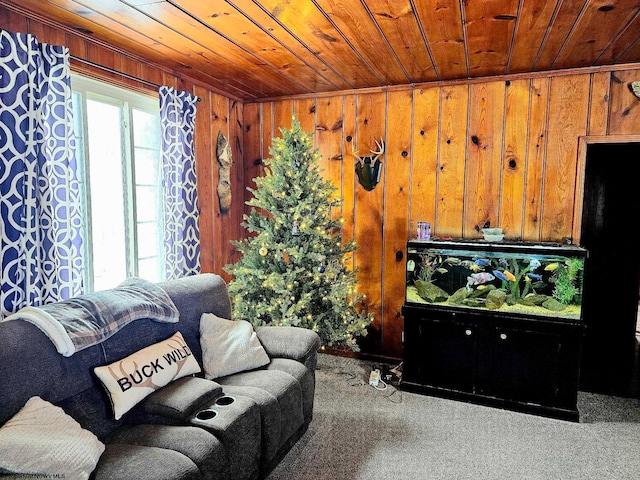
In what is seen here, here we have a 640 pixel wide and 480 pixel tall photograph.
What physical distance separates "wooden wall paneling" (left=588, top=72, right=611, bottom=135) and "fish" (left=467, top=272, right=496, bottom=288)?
1.39 meters

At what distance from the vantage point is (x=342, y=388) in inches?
133

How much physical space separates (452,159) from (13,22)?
3137 mm

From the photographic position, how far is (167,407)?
1.94 metres

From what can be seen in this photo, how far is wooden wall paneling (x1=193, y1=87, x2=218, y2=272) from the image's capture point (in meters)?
3.71

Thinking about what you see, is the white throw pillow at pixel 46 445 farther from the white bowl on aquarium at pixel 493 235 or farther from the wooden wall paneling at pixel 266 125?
the wooden wall paneling at pixel 266 125

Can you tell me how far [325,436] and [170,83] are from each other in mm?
2841

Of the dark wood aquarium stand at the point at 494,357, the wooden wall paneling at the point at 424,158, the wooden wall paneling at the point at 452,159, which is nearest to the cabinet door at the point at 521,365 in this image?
the dark wood aquarium stand at the point at 494,357

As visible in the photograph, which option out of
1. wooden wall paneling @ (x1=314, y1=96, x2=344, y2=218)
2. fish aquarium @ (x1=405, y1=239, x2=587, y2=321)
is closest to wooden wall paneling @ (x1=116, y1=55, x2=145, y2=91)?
wooden wall paneling @ (x1=314, y1=96, x2=344, y2=218)

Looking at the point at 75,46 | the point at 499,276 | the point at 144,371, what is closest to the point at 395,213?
the point at 499,276

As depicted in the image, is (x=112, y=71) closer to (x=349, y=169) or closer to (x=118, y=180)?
(x=118, y=180)

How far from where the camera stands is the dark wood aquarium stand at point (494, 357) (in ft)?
9.69

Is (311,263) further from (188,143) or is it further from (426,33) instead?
(426,33)

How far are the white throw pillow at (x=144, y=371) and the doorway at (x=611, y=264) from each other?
2.98m

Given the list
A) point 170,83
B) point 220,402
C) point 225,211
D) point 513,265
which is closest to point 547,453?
point 513,265
